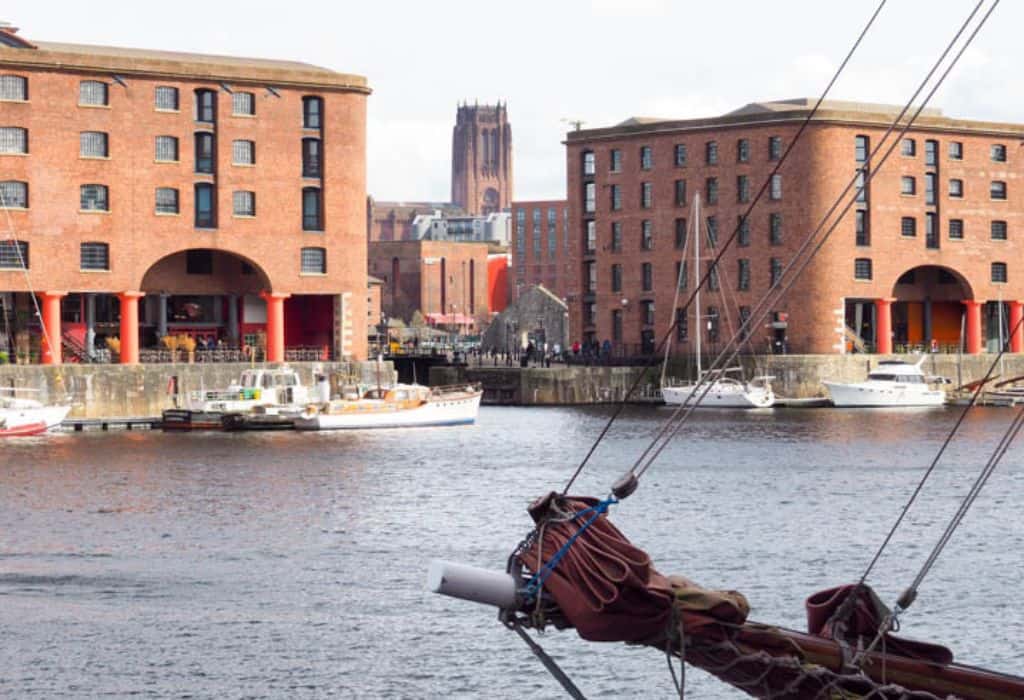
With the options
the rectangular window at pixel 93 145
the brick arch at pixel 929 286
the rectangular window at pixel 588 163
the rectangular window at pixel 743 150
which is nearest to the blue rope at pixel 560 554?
the rectangular window at pixel 93 145

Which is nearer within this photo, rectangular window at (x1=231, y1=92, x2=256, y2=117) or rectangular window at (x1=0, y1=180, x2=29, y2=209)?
rectangular window at (x1=0, y1=180, x2=29, y2=209)

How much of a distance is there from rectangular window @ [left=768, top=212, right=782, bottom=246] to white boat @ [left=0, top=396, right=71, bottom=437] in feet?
134

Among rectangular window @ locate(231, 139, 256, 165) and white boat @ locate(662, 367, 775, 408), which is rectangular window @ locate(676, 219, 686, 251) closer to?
white boat @ locate(662, 367, 775, 408)

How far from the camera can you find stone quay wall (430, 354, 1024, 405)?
90688 millimetres

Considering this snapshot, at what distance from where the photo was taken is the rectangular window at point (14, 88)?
7600cm

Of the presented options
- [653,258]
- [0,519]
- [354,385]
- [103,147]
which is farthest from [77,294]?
[0,519]

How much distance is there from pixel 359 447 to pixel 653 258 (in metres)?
37.9

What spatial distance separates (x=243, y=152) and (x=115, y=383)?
12.9 m

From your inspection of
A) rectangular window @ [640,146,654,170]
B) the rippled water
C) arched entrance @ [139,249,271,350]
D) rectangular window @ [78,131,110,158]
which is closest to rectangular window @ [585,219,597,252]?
rectangular window @ [640,146,654,170]

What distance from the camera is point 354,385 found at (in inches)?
3098

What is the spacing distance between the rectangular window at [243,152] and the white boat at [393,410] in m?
12.2

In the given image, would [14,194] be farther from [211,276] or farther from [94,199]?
[211,276]

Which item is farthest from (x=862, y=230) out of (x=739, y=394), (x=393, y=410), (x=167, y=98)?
(x=167, y=98)

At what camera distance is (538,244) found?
192875 millimetres
